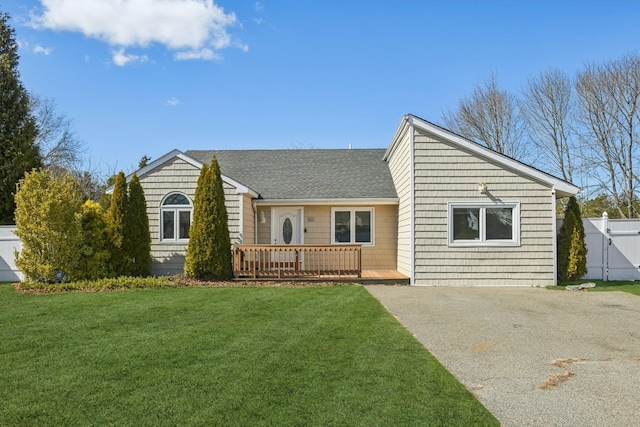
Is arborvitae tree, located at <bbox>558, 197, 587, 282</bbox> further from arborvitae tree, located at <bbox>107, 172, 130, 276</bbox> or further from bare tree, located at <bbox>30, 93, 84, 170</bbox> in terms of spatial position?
bare tree, located at <bbox>30, 93, 84, 170</bbox>

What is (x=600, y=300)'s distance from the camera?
9625 millimetres

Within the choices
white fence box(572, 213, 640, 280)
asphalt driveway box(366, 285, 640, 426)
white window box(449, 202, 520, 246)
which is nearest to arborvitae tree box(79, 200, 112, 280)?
asphalt driveway box(366, 285, 640, 426)

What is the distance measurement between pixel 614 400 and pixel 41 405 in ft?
15.8

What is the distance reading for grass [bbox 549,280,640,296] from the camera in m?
11.0

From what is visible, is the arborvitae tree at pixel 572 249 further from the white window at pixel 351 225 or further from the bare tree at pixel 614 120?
the bare tree at pixel 614 120

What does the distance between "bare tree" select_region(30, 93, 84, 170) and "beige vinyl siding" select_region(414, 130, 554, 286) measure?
79.8ft

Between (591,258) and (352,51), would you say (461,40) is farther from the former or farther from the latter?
(591,258)

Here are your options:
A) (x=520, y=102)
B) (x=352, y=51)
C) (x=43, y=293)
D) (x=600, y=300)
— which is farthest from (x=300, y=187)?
(x=520, y=102)

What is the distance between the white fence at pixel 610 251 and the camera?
12602 millimetres

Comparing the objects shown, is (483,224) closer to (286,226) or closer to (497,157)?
(497,157)

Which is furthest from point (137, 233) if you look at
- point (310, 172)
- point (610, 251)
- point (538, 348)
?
point (610, 251)

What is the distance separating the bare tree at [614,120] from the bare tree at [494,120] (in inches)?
153

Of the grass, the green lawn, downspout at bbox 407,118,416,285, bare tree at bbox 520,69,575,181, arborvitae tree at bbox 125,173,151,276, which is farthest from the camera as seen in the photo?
Result: bare tree at bbox 520,69,575,181

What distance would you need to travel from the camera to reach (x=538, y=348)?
18.6ft
